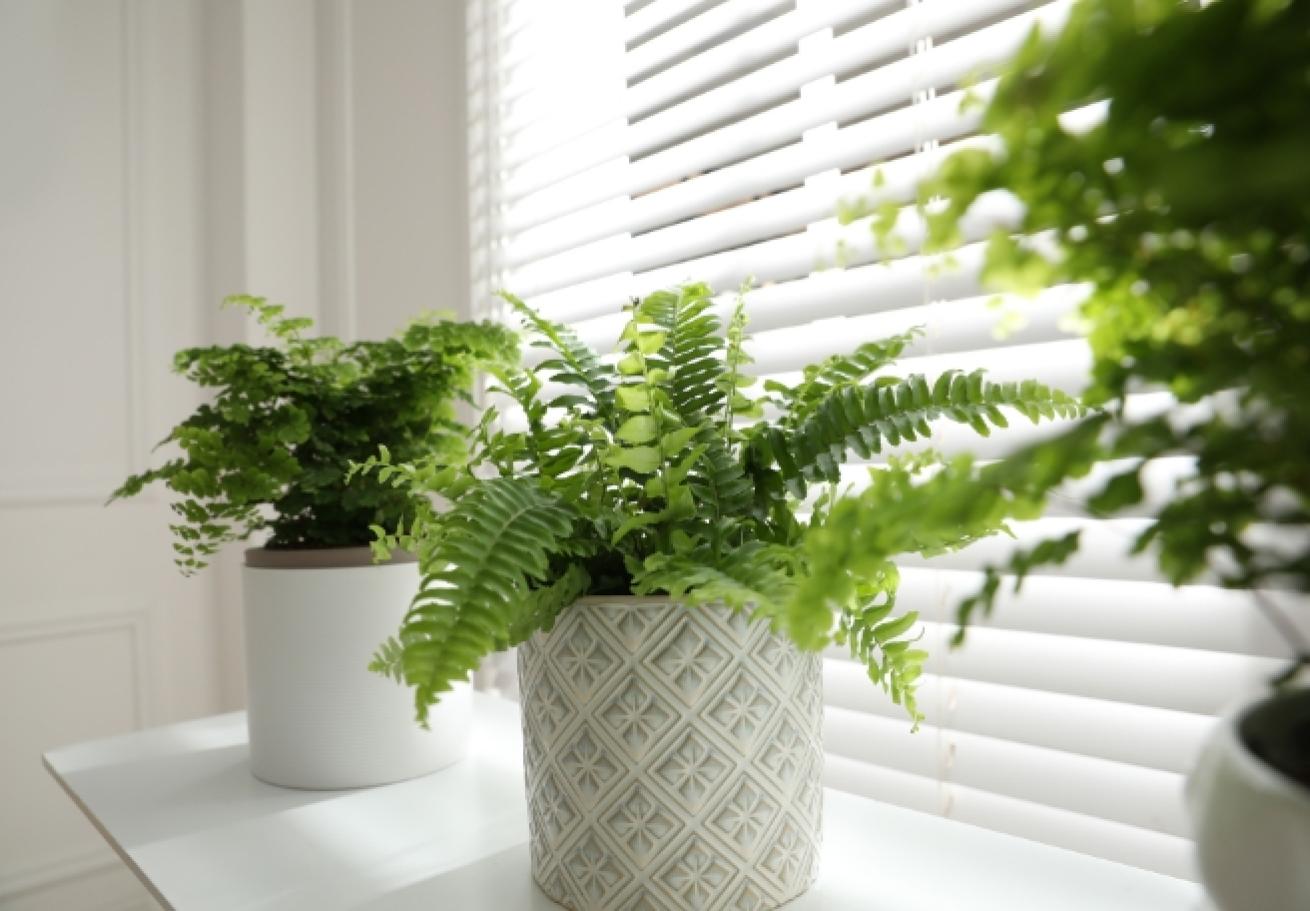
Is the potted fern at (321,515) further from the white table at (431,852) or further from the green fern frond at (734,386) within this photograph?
the green fern frond at (734,386)

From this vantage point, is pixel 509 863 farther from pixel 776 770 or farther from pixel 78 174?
pixel 78 174

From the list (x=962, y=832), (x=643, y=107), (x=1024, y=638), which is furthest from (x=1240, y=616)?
(x=643, y=107)

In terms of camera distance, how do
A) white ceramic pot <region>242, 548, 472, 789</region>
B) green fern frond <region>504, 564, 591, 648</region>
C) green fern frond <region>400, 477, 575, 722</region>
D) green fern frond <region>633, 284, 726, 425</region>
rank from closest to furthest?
green fern frond <region>400, 477, 575, 722</region> → green fern frond <region>504, 564, 591, 648</region> → green fern frond <region>633, 284, 726, 425</region> → white ceramic pot <region>242, 548, 472, 789</region>

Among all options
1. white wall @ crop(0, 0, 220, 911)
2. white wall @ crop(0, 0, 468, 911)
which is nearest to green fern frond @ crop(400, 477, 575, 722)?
white wall @ crop(0, 0, 468, 911)

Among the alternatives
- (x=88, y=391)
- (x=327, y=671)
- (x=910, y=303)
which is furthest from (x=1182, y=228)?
(x=88, y=391)

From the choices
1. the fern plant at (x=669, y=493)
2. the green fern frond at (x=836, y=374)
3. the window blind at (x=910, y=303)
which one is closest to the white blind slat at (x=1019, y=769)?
the window blind at (x=910, y=303)

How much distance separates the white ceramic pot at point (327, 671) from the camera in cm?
93

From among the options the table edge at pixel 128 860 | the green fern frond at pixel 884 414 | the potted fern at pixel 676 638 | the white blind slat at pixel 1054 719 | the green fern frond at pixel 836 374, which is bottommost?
the table edge at pixel 128 860

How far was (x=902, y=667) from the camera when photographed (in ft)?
2.06

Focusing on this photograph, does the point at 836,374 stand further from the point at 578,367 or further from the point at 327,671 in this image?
the point at 327,671

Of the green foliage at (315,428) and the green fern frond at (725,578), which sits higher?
the green foliage at (315,428)

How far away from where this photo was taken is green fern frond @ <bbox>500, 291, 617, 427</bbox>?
2.33 feet

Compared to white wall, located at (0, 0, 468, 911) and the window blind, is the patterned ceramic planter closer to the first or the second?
the window blind

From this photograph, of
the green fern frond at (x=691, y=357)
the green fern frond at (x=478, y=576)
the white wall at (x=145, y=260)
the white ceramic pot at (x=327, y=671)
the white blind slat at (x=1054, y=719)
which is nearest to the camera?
the green fern frond at (x=478, y=576)
